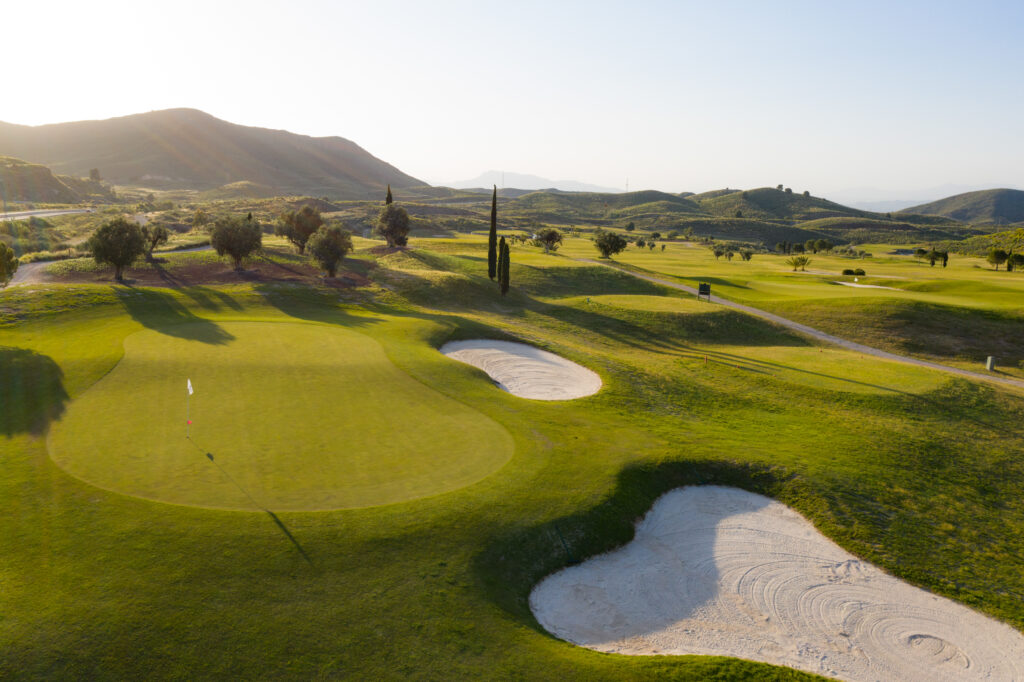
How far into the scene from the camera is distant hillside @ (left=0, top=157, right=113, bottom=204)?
4747 inches

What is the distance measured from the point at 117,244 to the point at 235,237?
9563 millimetres

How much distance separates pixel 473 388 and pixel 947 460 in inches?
817

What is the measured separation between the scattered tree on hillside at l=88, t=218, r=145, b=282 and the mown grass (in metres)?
9.30

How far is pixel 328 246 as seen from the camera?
51.8 m

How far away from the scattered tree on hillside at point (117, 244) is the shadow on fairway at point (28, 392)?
20.9m

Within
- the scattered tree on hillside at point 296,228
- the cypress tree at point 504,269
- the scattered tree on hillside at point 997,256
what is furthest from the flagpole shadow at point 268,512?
the scattered tree on hillside at point 997,256

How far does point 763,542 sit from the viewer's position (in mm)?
16297

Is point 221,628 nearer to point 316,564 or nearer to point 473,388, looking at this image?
point 316,564

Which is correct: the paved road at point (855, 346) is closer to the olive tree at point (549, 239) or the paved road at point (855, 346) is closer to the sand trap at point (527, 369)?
the sand trap at point (527, 369)

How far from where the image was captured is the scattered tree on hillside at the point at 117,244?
43250 mm

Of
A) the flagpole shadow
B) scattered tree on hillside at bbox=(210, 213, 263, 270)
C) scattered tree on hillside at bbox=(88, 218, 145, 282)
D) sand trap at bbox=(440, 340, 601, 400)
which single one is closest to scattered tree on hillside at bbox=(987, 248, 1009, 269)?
sand trap at bbox=(440, 340, 601, 400)

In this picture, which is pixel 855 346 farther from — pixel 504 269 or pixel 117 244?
pixel 117 244

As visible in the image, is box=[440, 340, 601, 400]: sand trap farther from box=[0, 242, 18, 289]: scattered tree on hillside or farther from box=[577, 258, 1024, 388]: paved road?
box=[0, 242, 18, 289]: scattered tree on hillside

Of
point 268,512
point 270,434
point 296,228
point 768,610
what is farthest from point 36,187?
point 768,610
